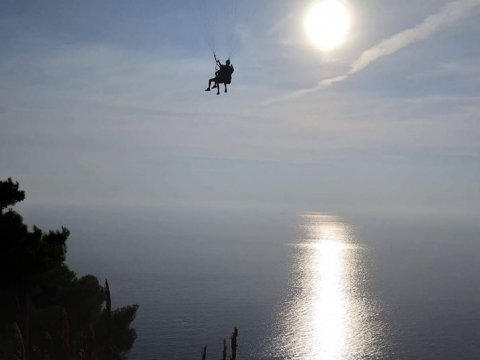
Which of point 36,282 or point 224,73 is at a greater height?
point 224,73

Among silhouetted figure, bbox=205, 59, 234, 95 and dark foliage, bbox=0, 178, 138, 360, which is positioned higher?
silhouetted figure, bbox=205, 59, 234, 95

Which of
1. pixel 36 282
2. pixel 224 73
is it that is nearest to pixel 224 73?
pixel 224 73

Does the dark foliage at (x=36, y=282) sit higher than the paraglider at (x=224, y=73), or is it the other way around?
the paraglider at (x=224, y=73)

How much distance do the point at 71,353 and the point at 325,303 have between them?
195 metres

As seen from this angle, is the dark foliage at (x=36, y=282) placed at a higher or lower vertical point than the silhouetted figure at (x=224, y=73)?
lower

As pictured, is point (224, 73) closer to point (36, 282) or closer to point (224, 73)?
point (224, 73)

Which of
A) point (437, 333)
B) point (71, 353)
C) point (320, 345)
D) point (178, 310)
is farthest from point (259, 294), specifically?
point (71, 353)

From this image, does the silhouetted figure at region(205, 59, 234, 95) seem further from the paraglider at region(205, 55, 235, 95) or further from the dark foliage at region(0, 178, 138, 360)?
the dark foliage at region(0, 178, 138, 360)

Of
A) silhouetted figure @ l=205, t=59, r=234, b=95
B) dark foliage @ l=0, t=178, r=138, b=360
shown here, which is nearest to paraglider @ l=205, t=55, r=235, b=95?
silhouetted figure @ l=205, t=59, r=234, b=95

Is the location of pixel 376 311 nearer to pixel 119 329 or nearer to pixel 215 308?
pixel 215 308

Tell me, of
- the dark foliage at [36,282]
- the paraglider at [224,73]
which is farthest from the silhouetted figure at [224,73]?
the dark foliage at [36,282]

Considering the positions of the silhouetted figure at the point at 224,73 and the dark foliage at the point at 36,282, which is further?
the silhouetted figure at the point at 224,73

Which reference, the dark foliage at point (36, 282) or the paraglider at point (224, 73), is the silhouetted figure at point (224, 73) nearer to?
the paraglider at point (224, 73)

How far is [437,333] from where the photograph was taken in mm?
142750
